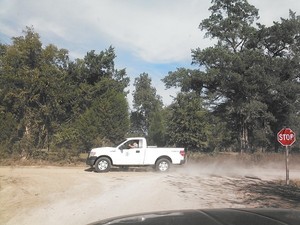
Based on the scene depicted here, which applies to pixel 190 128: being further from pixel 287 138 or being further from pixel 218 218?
pixel 218 218

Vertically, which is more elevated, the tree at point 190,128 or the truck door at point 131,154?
the tree at point 190,128

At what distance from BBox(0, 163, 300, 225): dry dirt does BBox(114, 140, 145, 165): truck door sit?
11.9 ft

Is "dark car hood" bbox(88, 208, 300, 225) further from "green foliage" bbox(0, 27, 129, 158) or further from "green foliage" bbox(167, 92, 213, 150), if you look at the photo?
"green foliage" bbox(167, 92, 213, 150)

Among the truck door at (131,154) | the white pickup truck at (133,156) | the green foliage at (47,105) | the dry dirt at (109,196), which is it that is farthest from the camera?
the green foliage at (47,105)

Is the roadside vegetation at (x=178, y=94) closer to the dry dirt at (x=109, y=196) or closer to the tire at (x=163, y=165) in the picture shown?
the tire at (x=163, y=165)

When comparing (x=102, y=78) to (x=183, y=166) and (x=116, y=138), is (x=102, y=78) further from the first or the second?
(x=183, y=166)

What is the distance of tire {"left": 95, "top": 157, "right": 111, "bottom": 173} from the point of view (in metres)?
23.5

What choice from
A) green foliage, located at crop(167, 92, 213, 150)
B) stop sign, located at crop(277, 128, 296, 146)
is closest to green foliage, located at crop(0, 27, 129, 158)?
green foliage, located at crop(167, 92, 213, 150)

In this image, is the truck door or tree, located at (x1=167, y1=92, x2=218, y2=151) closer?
the truck door

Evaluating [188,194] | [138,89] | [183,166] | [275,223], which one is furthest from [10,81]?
[138,89]

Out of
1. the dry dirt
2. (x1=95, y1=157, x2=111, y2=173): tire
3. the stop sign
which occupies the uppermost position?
the stop sign

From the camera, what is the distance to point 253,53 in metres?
43.9

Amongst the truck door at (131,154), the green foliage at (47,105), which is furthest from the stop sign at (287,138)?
the green foliage at (47,105)

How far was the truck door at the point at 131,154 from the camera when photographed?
78.4ft
